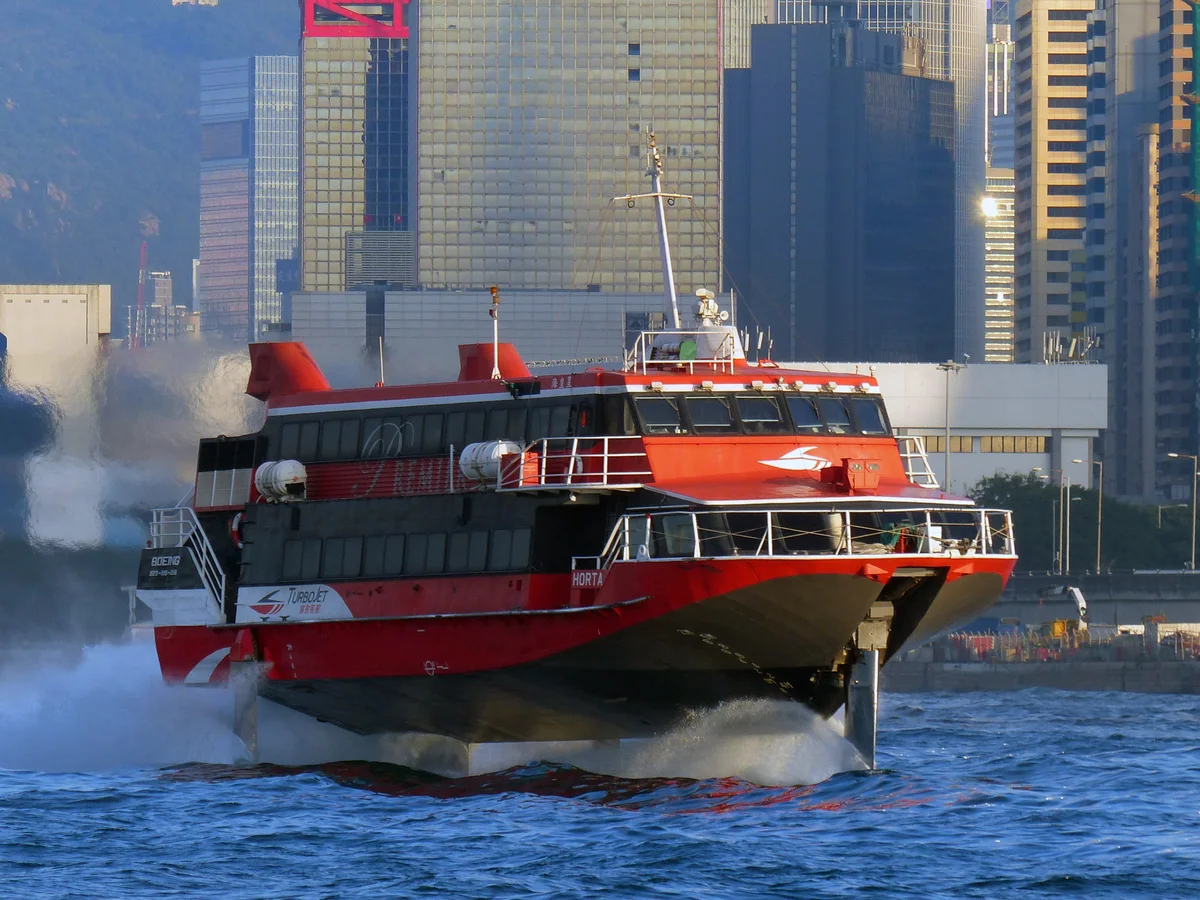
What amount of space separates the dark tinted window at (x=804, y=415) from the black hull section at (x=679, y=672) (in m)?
3.96

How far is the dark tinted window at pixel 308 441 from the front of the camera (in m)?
47.5


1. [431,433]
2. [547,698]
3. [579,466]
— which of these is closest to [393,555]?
[431,433]

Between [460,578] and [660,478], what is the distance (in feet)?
16.1

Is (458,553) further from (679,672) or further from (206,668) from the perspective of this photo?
(206,668)

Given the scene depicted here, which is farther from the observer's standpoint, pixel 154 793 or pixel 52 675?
pixel 52 675

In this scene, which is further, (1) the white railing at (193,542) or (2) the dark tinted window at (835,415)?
(1) the white railing at (193,542)

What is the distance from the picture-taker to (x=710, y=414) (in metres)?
42.5

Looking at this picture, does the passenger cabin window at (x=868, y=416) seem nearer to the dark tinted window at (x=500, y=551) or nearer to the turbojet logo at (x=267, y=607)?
the dark tinted window at (x=500, y=551)

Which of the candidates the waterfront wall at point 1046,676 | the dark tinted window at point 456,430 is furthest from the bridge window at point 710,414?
the waterfront wall at point 1046,676

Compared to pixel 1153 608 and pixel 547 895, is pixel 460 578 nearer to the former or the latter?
pixel 547 895

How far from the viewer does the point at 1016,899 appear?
30.4 m

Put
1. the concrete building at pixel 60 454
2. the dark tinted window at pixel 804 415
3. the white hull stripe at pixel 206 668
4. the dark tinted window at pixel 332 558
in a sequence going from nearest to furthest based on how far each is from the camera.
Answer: the dark tinted window at pixel 804 415 < the dark tinted window at pixel 332 558 < the white hull stripe at pixel 206 668 < the concrete building at pixel 60 454

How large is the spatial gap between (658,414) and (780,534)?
391 cm

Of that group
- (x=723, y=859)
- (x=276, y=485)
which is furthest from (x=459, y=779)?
(x=723, y=859)
